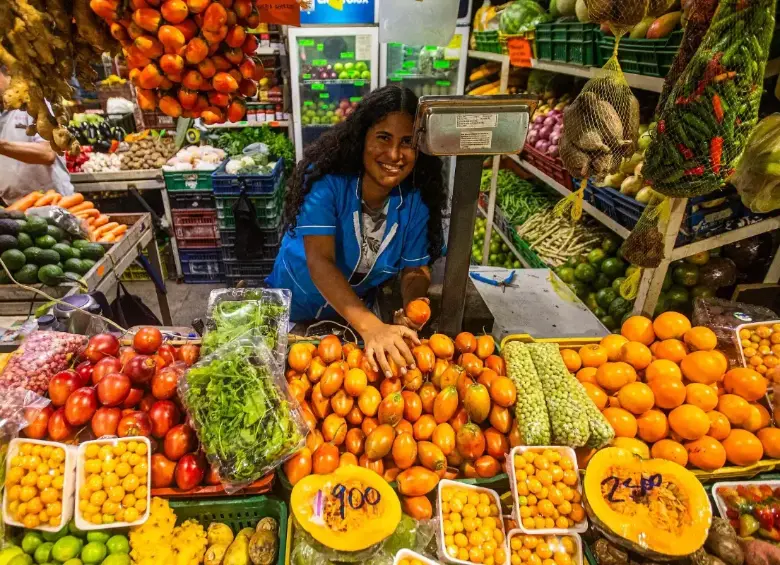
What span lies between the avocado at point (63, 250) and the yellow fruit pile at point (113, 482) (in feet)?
6.51

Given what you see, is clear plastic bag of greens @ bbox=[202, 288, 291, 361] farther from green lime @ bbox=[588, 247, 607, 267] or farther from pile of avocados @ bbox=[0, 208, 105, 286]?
green lime @ bbox=[588, 247, 607, 267]

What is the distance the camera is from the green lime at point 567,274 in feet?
11.7

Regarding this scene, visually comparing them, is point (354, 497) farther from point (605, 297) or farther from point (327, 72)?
point (327, 72)

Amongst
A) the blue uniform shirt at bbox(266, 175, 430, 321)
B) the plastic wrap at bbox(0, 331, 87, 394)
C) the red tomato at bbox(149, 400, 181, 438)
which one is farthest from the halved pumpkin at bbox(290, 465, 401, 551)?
the blue uniform shirt at bbox(266, 175, 430, 321)

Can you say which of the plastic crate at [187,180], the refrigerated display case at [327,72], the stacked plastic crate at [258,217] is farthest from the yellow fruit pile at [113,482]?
the refrigerated display case at [327,72]

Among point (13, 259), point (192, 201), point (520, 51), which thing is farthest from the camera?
point (192, 201)

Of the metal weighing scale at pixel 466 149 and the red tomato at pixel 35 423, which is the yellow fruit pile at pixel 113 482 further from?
the metal weighing scale at pixel 466 149

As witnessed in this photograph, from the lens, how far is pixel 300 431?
1.42m

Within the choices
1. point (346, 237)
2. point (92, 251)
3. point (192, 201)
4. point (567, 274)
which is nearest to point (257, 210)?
point (192, 201)

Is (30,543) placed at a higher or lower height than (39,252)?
lower

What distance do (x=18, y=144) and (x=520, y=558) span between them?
164 inches

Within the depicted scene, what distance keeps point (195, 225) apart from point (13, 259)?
2531 mm

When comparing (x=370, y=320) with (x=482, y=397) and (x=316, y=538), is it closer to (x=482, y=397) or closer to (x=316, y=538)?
(x=482, y=397)

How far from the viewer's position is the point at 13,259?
262 centimetres
